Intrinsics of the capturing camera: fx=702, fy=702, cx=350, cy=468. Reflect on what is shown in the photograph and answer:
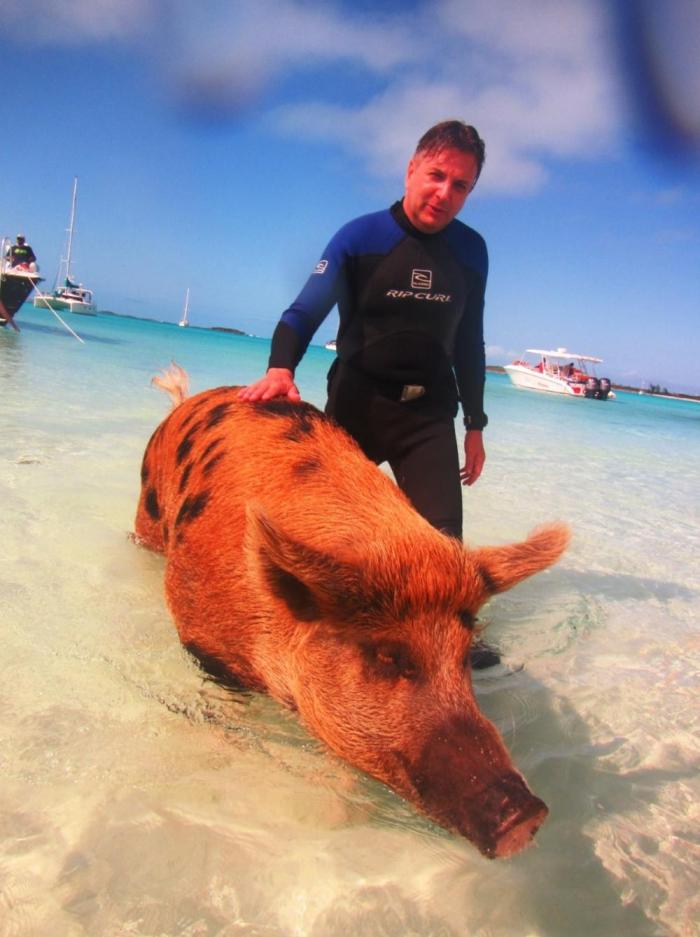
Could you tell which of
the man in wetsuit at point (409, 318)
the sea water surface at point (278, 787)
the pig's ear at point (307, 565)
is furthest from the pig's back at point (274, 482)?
the sea water surface at point (278, 787)

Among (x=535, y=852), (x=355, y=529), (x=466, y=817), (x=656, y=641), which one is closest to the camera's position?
(x=466, y=817)

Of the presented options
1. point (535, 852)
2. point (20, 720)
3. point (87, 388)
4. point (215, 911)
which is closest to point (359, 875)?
point (215, 911)

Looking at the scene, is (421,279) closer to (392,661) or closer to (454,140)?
(454,140)

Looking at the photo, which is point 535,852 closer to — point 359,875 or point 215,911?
point 359,875

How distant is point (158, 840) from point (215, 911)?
0.34m

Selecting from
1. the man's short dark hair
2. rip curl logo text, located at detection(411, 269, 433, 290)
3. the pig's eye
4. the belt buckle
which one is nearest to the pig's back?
the pig's eye

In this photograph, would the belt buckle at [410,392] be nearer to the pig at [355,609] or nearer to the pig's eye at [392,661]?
the pig at [355,609]

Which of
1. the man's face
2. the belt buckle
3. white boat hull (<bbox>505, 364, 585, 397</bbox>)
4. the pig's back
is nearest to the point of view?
the pig's back

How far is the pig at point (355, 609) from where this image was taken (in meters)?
2.11

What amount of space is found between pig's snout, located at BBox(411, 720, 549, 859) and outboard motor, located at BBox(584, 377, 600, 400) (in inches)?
2268

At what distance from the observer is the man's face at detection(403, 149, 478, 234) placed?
3707 millimetres

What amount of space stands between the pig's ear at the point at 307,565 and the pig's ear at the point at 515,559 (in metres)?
0.51

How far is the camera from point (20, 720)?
112 inches

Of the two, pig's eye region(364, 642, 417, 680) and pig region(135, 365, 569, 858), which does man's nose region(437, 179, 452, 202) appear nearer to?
pig region(135, 365, 569, 858)
